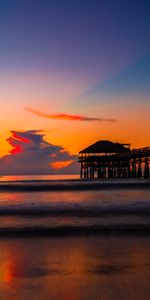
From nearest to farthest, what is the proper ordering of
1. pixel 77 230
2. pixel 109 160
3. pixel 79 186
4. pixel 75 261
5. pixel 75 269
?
pixel 75 269 → pixel 75 261 → pixel 77 230 → pixel 79 186 → pixel 109 160

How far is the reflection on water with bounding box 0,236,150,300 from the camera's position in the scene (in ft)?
16.6

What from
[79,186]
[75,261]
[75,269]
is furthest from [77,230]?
[79,186]

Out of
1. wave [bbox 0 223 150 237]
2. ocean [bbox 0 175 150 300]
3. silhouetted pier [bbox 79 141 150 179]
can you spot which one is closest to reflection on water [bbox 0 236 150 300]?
ocean [bbox 0 175 150 300]

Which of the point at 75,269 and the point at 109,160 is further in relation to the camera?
the point at 109,160

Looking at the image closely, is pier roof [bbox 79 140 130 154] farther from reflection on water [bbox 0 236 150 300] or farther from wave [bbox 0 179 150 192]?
reflection on water [bbox 0 236 150 300]

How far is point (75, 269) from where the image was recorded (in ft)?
20.7

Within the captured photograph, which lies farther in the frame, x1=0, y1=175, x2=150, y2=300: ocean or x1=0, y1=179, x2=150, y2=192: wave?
x1=0, y1=179, x2=150, y2=192: wave

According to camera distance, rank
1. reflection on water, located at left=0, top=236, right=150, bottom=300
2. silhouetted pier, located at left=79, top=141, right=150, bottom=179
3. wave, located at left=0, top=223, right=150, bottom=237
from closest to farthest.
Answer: reflection on water, located at left=0, top=236, right=150, bottom=300 → wave, located at left=0, top=223, right=150, bottom=237 → silhouetted pier, located at left=79, top=141, right=150, bottom=179

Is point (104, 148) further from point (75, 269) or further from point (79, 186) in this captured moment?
point (75, 269)

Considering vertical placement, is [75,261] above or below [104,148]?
below

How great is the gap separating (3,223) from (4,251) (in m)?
4.90

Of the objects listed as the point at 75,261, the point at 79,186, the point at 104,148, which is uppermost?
the point at 104,148

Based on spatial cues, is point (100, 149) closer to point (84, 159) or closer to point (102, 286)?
point (84, 159)

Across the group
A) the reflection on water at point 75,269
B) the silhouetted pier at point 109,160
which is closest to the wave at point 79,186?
the silhouetted pier at point 109,160
